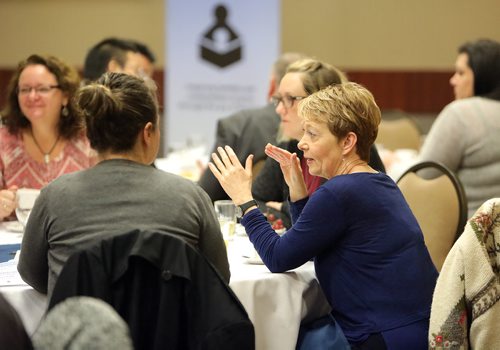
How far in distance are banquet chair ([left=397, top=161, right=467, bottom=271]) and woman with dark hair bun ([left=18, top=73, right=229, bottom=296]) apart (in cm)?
134

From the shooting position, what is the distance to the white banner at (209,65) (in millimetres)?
6828

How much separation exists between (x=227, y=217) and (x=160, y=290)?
1066mm

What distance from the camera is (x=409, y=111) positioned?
28.5ft

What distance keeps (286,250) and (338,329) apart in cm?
28

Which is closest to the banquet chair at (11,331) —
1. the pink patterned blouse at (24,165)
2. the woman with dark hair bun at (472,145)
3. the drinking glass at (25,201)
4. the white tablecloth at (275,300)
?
Result: the white tablecloth at (275,300)

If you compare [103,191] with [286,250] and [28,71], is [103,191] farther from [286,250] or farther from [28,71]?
[28,71]

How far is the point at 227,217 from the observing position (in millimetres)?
2992

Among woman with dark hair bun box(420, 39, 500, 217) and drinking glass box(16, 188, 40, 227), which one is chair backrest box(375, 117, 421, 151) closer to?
woman with dark hair bun box(420, 39, 500, 217)

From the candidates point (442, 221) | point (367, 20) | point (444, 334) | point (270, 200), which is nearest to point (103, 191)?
point (444, 334)

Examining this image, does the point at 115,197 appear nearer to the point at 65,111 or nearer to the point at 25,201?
the point at 25,201

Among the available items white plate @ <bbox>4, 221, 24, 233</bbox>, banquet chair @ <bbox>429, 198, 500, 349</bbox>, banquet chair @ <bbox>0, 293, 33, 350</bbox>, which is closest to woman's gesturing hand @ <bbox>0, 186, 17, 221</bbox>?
white plate @ <bbox>4, 221, 24, 233</bbox>

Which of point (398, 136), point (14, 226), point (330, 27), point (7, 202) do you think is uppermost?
point (330, 27)

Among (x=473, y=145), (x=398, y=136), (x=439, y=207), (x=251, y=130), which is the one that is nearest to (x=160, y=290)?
(x=439, y=207)

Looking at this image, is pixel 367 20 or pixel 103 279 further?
pixel 367 20
